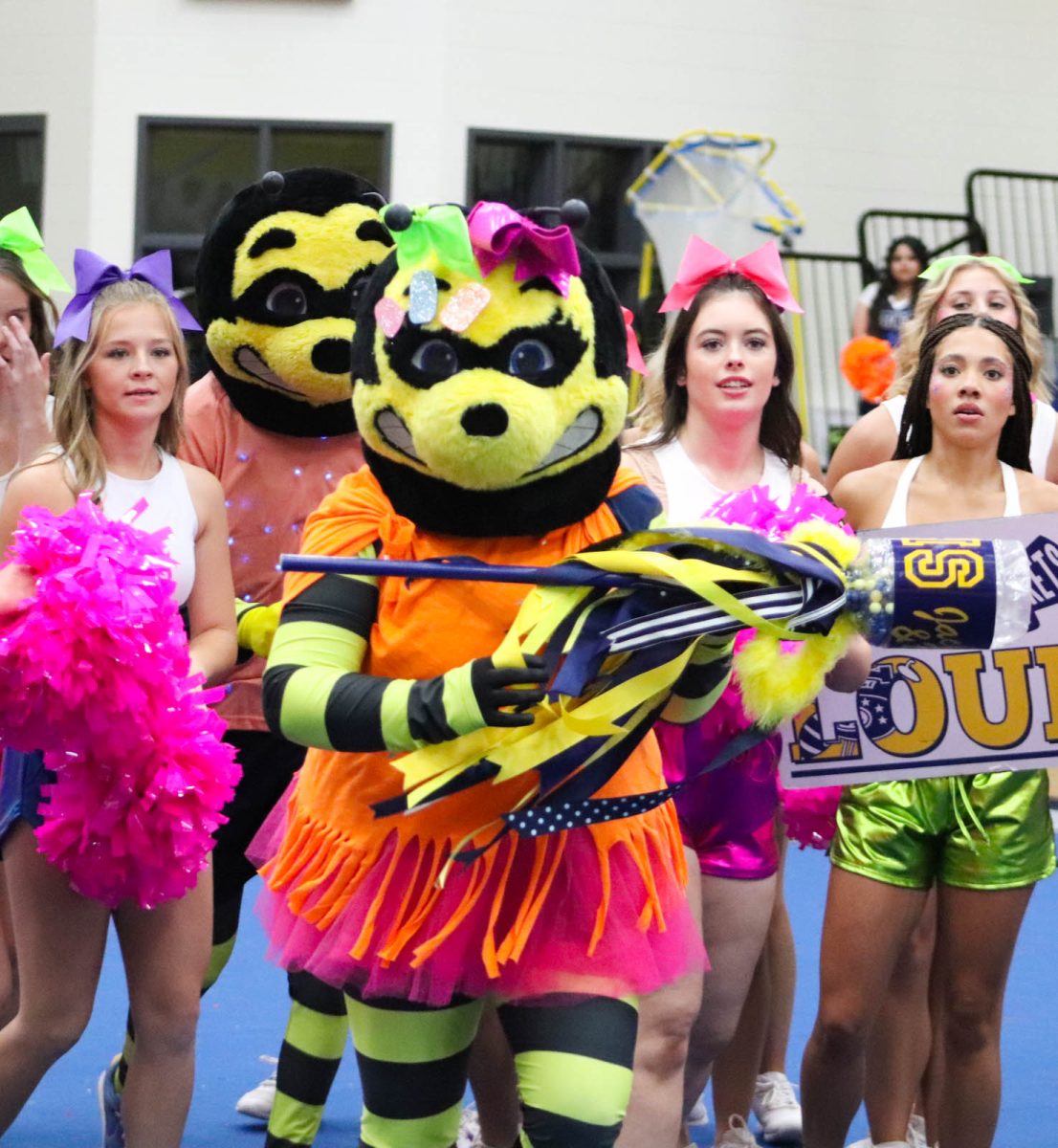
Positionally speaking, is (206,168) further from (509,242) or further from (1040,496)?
(509,242)

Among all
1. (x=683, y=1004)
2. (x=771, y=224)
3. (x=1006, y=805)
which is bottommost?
(x=683, y=1004)

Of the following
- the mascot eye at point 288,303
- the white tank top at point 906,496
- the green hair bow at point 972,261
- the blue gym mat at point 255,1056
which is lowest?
the blue gym mat at point 255,1056

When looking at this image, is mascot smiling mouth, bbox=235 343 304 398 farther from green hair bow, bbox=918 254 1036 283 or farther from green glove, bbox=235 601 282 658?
green hair bow, bbox=918 254 1036 283

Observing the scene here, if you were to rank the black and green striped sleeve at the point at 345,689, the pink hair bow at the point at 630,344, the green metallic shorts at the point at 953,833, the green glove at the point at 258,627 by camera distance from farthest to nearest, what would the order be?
the green metallic shorts at the point at 953,833, the green glove at the point at 258,627, the pink hair bow at the point at 630,344, the black and green striped sleeve at the point at 345,689

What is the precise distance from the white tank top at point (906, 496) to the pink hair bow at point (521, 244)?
4.42 ft

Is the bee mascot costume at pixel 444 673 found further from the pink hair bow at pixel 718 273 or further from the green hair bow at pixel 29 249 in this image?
the green hair bow at pixel 29 249

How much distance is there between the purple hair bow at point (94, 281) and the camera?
13.0 feet

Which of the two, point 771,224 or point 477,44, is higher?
point 477,44

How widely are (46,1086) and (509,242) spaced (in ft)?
9.71

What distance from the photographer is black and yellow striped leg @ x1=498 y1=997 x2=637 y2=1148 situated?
112 inches

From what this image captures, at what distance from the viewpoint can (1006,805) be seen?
3955 millimetres

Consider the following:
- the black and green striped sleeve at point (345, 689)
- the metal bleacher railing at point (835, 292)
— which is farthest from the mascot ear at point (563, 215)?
the metal bleacher railing at point (835, 292)

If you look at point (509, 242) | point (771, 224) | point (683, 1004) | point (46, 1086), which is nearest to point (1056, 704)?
point (683, 1004)

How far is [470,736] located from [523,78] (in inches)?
416
